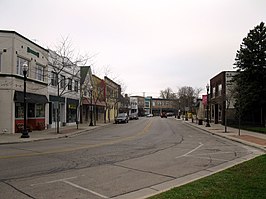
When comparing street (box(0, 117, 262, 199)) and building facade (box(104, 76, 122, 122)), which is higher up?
building facade (box(104, 76, 122, 122))

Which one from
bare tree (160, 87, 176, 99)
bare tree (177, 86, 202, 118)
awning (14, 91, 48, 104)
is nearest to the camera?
awning (14, 91, 48, 104)

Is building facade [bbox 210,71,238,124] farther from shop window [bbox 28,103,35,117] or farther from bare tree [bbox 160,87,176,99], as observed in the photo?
bare tree [bbox 160,87,176,99]

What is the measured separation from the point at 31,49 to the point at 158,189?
2357 centimetres

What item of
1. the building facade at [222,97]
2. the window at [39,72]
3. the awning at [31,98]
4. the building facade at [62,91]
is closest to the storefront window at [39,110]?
the awning at [31,98]

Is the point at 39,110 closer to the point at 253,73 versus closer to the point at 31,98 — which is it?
the point at 31,98

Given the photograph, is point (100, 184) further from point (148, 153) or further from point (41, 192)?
point (148, 153)

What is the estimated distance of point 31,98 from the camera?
26.9m

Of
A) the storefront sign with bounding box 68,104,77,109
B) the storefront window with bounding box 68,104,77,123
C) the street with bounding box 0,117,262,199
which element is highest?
the storefront sign with bounding box 68,104,77,109

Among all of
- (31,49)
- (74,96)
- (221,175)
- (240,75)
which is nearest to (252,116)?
(240,75)

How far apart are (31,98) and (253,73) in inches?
955

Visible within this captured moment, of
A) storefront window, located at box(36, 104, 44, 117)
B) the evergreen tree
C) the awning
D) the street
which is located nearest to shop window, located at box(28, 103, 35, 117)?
the awning

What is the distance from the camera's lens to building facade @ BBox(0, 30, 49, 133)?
79.0ft

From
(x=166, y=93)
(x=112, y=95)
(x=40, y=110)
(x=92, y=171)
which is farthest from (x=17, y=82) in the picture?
(x=166, y=93)

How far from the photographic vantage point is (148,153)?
14.1m
